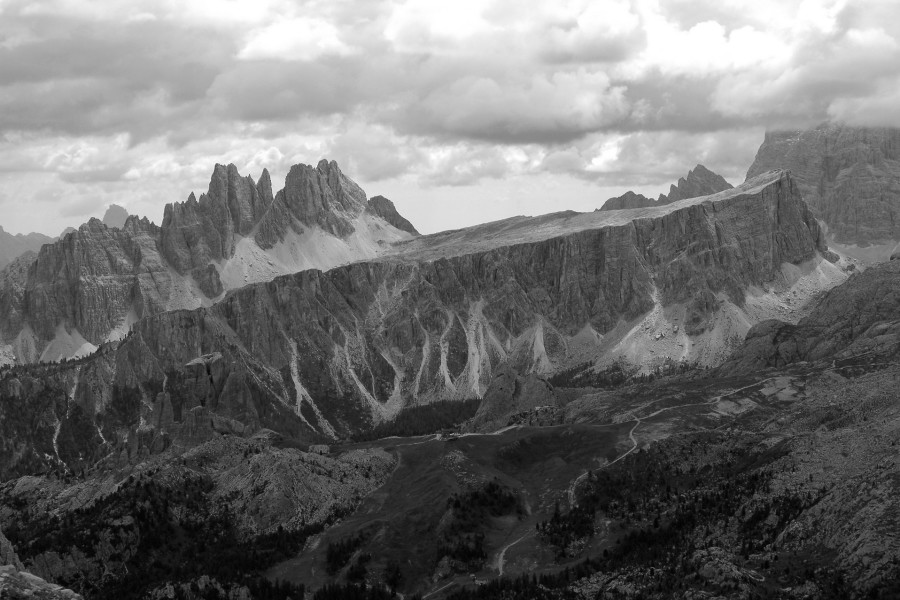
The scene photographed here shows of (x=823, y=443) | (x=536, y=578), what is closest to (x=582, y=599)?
(x=536, y=578)

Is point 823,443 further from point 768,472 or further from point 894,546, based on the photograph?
point 894,546

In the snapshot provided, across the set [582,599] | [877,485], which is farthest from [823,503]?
[582,599]

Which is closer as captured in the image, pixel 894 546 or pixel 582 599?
pixel 894 546

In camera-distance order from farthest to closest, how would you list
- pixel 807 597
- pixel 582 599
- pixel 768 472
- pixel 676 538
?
pixel 768 472 → pixel 676 538 → pixel 582 599 → pixel 807 597

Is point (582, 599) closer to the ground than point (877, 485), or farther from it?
closer to the ground

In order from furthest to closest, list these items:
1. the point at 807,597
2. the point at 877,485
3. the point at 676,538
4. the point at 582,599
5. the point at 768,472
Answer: the point at 768,472
the point at 676,538
the point at 582,599
the point at 877,485
the point at 807,597

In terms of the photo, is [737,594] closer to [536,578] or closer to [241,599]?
[536,578]

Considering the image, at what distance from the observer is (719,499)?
193m

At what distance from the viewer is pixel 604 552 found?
19275cm

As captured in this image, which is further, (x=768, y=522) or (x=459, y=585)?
(x=459, y=585)

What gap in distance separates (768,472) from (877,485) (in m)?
37.4

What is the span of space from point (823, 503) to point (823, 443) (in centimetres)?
3799

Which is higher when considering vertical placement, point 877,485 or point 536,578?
point 877,485

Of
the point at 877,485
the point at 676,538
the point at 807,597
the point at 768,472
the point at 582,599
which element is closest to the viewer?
the point at 807,597
